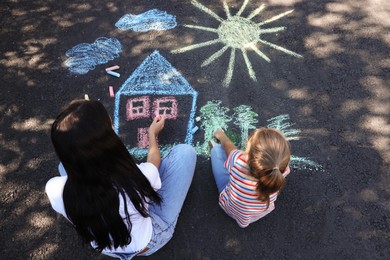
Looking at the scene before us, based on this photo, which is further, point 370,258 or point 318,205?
point 318,205

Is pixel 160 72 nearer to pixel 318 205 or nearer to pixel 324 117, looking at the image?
pixel 324 117

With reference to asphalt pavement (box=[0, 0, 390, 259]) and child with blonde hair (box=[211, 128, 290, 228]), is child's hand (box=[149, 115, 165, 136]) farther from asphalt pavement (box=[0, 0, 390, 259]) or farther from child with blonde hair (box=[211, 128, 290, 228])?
child with blonde hair (box=[211, 128, 290, 228])

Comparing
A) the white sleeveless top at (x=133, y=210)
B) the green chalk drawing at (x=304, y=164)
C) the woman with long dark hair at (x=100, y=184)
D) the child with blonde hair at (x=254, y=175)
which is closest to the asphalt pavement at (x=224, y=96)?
the green chalk drawing at (x=304, y=164)

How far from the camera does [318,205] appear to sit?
2.65m

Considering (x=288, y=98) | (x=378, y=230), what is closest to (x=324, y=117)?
(x=288, y=98)

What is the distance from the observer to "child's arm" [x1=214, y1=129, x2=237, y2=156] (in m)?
2.62

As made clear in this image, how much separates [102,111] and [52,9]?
2832mm

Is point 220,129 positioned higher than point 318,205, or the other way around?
point 220,129

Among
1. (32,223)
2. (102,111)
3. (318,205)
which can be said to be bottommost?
(32,223)

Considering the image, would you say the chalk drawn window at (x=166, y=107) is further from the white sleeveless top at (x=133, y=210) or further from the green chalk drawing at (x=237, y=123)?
the white sleeveless top at (x=133, y=210)

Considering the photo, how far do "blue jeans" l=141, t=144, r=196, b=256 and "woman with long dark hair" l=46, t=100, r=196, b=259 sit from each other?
0.06m

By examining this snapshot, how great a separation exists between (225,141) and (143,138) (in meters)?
0.80

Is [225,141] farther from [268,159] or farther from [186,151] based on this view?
[268,159]

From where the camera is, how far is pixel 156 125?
9.30 feet
